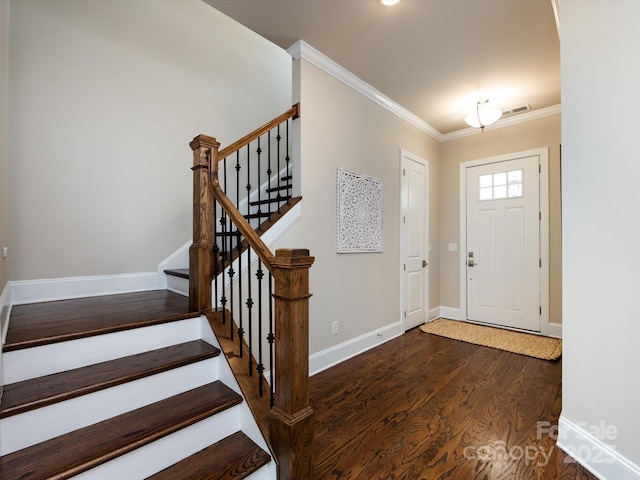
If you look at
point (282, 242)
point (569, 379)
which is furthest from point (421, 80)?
point (569, 379)

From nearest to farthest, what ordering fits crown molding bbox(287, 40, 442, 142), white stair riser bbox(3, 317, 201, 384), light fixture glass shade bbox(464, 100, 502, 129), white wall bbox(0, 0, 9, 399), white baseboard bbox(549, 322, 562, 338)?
white stair riser bbox(3, 317, 201, 384)
white wall bbox(0, 0, 9, 399)
crown molding bbox(287, 40, 442, 142)
light fixture glass shade bbox(464, 100, 502, 129)
white baseboard bbox(549, 322, 562, 338)

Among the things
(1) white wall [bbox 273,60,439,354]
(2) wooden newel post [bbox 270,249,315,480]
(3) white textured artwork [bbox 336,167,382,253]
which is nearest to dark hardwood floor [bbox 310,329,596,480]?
(2) wooden newel post [bbox 270,249,315,480]

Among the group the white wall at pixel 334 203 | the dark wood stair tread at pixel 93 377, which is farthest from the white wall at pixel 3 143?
the white wall at pixel 334 203

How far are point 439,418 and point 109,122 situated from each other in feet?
11.7

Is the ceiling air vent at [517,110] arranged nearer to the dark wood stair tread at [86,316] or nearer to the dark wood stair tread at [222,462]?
the dark wood stair tread at [86,316]

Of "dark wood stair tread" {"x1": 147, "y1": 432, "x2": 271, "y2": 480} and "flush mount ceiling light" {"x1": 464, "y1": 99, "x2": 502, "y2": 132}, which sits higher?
"flush mount ceiling light" {"x1": 464, "y1": 99, "x2": 502, "y2": 132}

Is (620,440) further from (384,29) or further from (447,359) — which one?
(384,29)

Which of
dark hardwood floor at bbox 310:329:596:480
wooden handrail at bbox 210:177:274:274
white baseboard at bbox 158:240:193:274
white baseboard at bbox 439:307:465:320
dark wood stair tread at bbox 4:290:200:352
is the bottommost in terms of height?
dark hardwood floor at bbox 310:329:596:480

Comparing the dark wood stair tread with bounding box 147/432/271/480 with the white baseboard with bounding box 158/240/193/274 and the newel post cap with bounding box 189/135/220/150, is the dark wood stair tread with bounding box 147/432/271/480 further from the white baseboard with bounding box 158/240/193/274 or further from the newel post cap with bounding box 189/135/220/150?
the white baseboard with bounding box 158/240/193/274

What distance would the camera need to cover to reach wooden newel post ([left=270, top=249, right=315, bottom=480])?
55.6 inches

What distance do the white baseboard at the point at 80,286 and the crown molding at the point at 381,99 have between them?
253 cm

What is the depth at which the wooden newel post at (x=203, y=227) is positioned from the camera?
6.57 ft

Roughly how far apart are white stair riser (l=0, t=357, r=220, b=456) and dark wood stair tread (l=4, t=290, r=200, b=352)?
34 cm

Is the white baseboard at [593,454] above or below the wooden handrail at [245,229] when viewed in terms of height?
below
